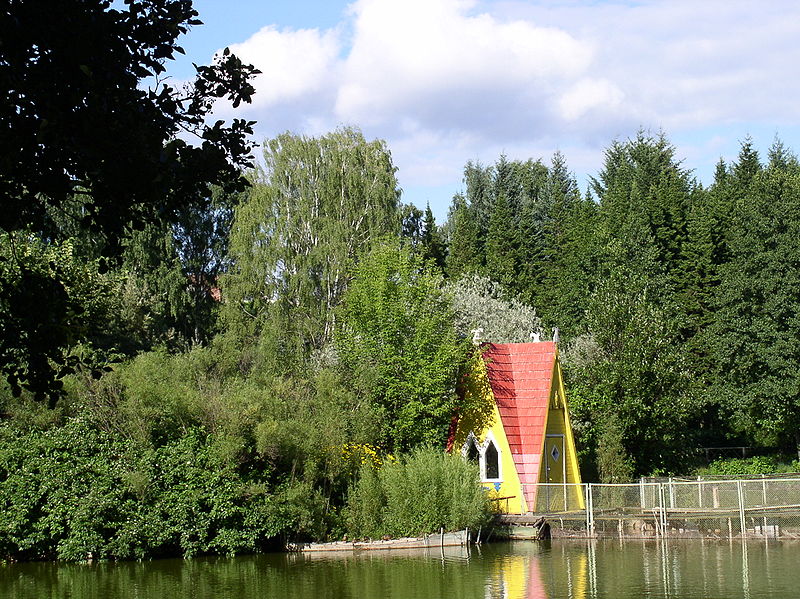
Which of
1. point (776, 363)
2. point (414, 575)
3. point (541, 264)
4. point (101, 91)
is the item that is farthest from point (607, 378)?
point (101, 91)

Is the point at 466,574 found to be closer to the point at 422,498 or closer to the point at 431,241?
the point at 422,498

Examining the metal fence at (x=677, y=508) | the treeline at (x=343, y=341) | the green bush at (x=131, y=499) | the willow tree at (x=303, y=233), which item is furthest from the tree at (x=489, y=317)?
the green bush at (x=131, y=499)

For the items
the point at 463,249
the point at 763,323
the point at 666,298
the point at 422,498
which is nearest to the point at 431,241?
the point at 463,249

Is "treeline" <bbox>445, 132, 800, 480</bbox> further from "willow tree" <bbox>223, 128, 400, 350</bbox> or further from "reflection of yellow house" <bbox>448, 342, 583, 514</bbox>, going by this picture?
"willow tree" <bbox>223, 128, 400, 350</bbox>

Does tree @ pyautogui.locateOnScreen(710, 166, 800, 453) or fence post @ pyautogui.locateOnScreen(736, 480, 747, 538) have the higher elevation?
tree @ pyautogui.locateOnScreen(710, 166, 800, 453)

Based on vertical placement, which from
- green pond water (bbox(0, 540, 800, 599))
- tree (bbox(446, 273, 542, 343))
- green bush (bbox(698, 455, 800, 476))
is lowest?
green pond water (bbox(0, 540, 800, 599))

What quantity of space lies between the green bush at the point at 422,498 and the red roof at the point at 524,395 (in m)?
3.08

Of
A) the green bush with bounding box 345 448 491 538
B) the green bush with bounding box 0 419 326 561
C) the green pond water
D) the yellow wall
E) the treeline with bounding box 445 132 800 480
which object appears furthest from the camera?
the treeline with bounding box 445 132 800 480

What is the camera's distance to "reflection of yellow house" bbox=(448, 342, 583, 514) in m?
31.8

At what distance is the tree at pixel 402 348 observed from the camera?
32156 millimetres

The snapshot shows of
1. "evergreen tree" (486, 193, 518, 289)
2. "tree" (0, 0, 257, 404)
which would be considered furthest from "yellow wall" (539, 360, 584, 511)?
"evergreen tree" (486, 193, 518, 289)

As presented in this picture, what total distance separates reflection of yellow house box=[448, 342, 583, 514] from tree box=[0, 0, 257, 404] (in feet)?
75.5

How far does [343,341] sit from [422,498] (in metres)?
7.58

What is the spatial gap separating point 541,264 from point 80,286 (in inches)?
1622
